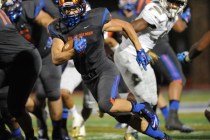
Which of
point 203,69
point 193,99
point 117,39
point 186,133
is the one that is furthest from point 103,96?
point 203,69

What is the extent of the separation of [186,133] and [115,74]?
6.38 feet

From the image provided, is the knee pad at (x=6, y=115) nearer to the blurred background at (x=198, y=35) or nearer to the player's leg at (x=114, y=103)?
the player's leg at (x=114, y=103)

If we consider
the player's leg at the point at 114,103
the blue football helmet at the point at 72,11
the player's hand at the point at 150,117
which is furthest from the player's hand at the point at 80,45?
the player's hand at the point at 150,117

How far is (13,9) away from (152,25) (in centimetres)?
142

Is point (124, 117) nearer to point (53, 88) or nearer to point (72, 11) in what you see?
point (72, 11)

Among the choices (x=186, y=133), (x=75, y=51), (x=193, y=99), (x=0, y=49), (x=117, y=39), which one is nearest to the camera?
(x=75, y=51)

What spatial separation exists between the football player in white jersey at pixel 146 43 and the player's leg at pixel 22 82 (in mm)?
875

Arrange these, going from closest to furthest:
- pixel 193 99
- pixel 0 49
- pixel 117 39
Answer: pixel 0 49 → pixel 117 39 → pixel 193 99

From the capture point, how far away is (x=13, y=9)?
687cm

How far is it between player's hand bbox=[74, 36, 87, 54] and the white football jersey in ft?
3.80

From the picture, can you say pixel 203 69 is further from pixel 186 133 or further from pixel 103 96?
pixel 103 96

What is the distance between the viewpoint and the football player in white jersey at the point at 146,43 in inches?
257

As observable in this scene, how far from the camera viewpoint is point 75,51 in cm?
550

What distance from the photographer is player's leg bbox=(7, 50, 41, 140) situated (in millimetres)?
6293
